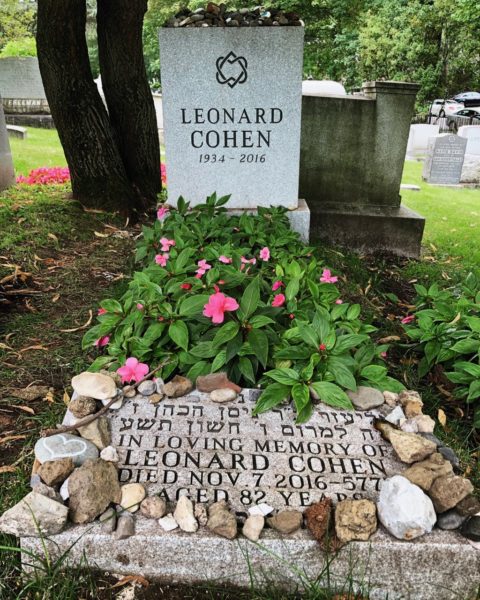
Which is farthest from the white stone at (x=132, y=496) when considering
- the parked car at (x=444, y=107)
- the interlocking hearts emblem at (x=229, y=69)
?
the parked car at (x=444, y=107)

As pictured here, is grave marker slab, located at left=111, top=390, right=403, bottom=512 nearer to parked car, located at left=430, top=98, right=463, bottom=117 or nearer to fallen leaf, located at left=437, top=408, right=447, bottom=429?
fallen leaf, located at left=437, top=408, right=447, bottom=429

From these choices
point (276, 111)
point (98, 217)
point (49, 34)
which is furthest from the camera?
point (98, 217)

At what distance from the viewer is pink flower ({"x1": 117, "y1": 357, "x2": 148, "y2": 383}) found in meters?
2.28

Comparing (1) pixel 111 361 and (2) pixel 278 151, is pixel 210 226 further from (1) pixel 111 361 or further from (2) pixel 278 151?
(1) pixel 111 361

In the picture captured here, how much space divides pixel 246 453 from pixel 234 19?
3.43 metres

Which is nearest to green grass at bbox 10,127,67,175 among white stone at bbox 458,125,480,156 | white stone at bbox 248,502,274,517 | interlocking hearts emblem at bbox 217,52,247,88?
interlocking hearts emblem at bbox 217,52,247,88

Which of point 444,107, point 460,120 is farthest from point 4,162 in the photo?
point 444,107

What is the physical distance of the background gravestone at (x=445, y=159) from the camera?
34.9ft

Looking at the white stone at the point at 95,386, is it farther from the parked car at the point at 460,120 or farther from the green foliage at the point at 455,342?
the parked car at the point at 460,120

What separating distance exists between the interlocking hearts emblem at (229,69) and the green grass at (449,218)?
2899mm

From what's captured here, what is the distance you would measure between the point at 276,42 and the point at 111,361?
2.86m

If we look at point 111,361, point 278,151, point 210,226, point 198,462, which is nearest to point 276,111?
point 278,151

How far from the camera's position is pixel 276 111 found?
13.9 feet

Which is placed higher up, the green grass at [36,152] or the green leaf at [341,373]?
the green leaf at [341,373]
